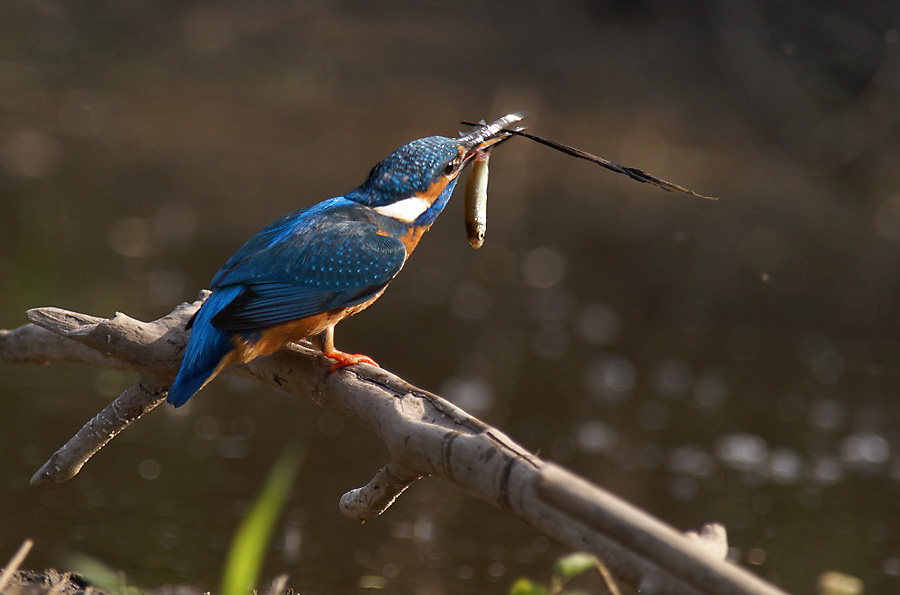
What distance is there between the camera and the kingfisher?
109 inches

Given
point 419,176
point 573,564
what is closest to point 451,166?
point 419,176

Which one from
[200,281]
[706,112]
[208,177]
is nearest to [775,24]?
[706,112]

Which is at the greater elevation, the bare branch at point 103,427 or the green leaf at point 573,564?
the green leaf at point 573,564

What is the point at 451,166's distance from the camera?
10.8 ft

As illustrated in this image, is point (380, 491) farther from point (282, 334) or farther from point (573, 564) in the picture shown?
point (573, 564)

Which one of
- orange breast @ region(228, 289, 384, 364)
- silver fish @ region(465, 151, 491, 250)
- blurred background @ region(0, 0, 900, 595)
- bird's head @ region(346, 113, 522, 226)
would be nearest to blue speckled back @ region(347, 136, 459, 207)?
bird's head @ region(346, 113, 522, 226)

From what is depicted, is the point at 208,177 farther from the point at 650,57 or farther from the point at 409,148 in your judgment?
the point at 409,148

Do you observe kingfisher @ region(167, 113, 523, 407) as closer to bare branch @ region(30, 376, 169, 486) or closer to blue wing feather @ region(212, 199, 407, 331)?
blue wing feather @ region(212, 199, 407, 331)

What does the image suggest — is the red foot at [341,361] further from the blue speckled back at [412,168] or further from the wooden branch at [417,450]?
the blue speckled back at [412,168]

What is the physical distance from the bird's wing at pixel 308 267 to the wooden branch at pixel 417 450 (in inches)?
6.7

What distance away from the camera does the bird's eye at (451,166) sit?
327cm

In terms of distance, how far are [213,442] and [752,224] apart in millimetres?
7101

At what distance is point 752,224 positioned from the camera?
10.7 meters

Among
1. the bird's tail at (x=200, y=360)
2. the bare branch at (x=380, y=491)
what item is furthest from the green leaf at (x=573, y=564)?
the bird's tail at (x=200, y=360)
